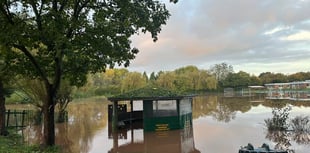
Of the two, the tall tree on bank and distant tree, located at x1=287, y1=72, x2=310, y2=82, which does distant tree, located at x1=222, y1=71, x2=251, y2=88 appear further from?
the tall tree on bank

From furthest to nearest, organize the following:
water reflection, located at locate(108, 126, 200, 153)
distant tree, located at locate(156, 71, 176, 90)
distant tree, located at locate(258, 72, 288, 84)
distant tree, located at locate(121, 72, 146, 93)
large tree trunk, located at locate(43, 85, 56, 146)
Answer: distant tree, located at locate(258, 72, 288, 84), distant tree, located at locate(156, 71, 176, 90), distant tree, located at locate(121, 72, 146, 93), water reflection, located at locate(108, 126, 200, 153), large tree trunk, located at locate(43, 85, 56, 146)

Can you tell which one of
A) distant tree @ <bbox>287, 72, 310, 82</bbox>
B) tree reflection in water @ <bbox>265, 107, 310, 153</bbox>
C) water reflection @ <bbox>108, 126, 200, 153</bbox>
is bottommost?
water reflection @ <bbox>108, 126, 200, 153</bbox>

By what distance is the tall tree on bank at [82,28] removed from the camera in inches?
364

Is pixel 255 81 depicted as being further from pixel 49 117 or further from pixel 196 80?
pixel 49 117

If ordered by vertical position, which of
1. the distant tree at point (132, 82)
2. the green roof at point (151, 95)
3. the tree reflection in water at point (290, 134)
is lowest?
the tree reflection in water at point (290, 134)

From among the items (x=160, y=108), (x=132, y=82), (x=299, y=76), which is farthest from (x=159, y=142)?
(x=299, y=76)

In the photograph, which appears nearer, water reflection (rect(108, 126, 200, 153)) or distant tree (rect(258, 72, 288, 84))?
water reflection (rect(108, 126, 200, 153))

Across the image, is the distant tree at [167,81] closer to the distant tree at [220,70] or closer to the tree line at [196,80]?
the tree line at [196,80]

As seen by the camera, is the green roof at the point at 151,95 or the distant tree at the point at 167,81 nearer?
the green roof at the point at 151,95

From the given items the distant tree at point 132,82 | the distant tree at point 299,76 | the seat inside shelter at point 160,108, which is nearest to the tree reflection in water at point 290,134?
the seat inside shelter at point 160,108

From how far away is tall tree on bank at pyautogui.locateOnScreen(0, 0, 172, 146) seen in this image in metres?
9.26

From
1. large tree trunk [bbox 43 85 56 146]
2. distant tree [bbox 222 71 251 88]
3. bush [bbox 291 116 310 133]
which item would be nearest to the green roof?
bush [bbox 291 116 310 133]

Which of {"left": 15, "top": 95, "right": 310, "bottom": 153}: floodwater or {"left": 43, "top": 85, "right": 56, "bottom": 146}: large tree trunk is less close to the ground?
{"left": 43, "top": 85, "right": 56, "bottom": 146}: large tree trunk

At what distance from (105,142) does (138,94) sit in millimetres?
4548
